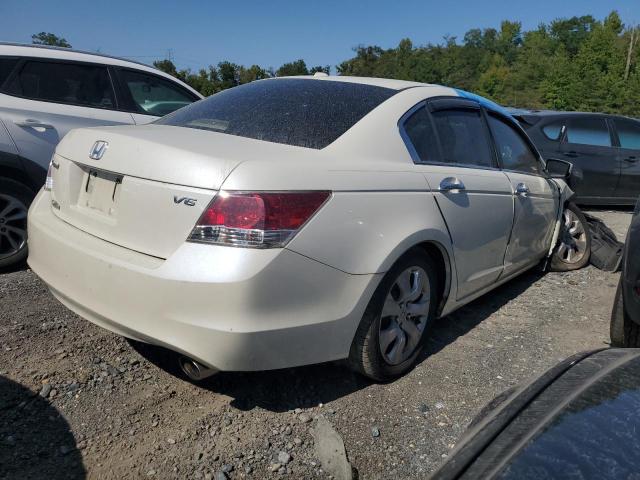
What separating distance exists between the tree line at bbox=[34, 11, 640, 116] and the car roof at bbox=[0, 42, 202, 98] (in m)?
21.5

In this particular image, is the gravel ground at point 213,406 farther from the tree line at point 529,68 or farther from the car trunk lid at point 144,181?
the tree line at point 529,68

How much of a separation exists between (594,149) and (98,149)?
7.52m

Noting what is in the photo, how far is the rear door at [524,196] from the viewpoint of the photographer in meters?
3.83

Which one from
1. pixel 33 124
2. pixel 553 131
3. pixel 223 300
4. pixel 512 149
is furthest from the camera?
pixel 553 131

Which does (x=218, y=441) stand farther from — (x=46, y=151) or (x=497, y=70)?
(x=497, y=70)

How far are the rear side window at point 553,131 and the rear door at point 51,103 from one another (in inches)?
230

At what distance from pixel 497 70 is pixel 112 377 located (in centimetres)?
6987

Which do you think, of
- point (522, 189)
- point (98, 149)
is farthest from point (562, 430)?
point (522, 189)

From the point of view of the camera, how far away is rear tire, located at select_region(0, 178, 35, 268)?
4.07 meters

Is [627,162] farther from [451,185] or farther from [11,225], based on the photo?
[11,225]

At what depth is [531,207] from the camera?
4.01 meters

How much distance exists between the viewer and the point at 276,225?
2.14 meters

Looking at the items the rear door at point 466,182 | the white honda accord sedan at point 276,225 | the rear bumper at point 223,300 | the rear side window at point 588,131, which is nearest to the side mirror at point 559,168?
the rear door at point 466,182

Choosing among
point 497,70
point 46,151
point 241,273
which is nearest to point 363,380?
point 241,273
